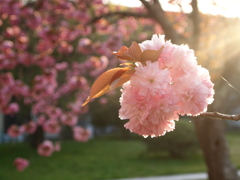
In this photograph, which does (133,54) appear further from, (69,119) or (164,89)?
(69,119)

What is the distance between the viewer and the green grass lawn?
1016 centimetres

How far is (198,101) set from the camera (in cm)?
138

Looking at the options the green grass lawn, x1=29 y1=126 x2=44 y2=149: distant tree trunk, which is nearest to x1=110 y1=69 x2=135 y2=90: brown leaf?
the green grass lawn

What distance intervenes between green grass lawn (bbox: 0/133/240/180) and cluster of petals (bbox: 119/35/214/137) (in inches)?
326

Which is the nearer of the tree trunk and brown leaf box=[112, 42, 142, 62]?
brown leaf box=[112, 42, 142, 62]

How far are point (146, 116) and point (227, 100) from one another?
4465mm

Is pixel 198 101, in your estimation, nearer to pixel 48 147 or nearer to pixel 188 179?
pixel 48 147

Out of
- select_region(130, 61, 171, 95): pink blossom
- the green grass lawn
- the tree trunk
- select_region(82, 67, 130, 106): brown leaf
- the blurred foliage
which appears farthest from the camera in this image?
the blurred foliage

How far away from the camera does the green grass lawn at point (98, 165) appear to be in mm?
10156

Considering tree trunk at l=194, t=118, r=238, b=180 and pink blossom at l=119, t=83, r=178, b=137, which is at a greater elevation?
pink blossom at l=119, t=83, r=178, b=137

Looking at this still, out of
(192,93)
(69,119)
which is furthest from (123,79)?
(69,119)

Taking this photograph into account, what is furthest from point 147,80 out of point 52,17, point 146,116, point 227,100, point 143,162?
point 143,162

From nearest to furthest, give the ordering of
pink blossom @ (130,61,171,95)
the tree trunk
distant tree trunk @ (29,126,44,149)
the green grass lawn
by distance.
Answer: pink blossom @ (130,61,171,95), the tree trunk, the green grass lawn, distant tree trunk @ (29,126,44,149)

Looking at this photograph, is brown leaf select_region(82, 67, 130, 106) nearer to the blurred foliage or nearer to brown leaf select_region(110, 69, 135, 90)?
brown leaf select_region(110, 69, 135, 90)
